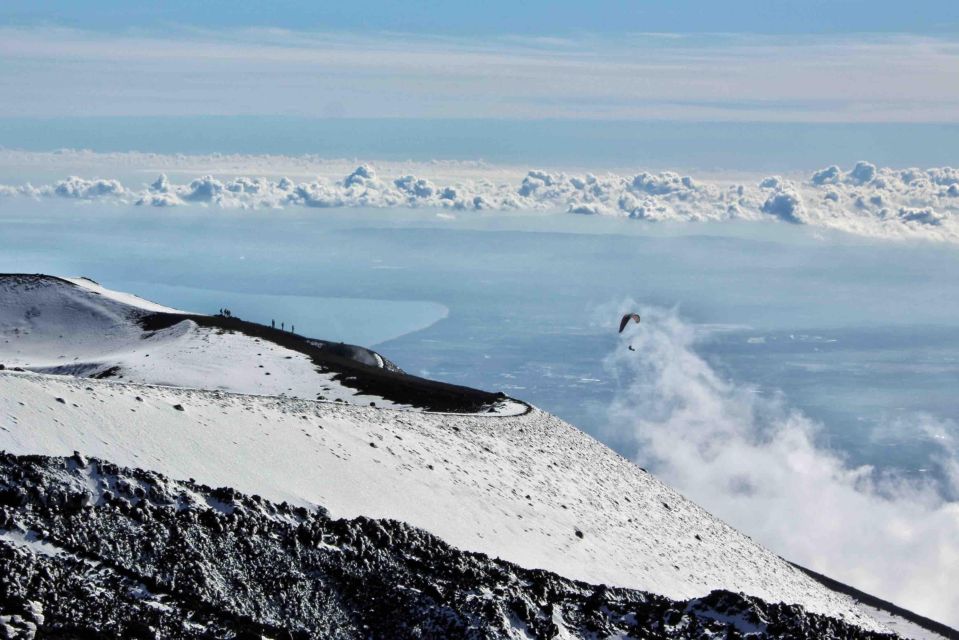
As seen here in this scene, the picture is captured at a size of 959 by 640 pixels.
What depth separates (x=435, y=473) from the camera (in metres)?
49.4

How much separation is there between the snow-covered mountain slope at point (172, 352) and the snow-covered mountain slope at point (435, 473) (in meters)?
7.43

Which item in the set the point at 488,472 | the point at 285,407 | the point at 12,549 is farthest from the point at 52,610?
the point at 488,472

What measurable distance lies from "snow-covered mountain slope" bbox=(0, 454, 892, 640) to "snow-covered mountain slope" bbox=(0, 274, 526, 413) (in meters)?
28.9

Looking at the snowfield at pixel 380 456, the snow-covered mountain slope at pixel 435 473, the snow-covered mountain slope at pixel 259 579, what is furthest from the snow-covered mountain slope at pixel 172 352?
the snow-covered mountain slope at pixel 259 579

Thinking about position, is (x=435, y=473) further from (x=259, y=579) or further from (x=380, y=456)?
(x=259, y=579)

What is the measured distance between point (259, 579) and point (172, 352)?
39762 millimetres

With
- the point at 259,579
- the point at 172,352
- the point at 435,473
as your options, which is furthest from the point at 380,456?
the point at 172,352

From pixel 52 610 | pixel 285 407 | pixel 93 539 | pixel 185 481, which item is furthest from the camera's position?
pixel 285 407

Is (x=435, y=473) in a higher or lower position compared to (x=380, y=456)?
lower

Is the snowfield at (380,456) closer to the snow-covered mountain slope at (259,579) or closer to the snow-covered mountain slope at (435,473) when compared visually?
the snow-covered mountain slope at (435,473)

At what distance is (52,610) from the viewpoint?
2730cm

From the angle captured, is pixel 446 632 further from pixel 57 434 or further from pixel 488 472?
pixel 488 472

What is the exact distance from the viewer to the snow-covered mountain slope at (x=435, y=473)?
39.7 metres

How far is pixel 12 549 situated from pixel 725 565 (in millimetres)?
34929
